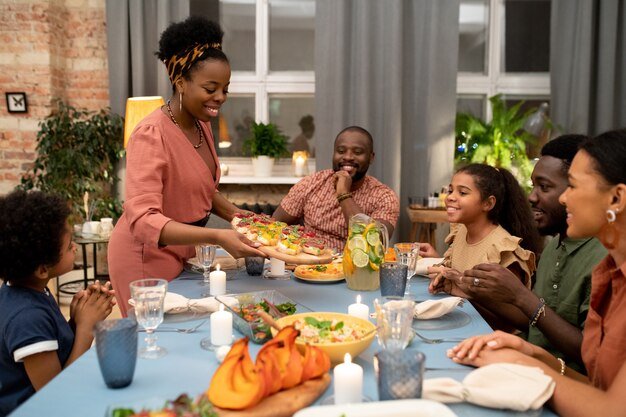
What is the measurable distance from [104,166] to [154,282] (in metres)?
3.86

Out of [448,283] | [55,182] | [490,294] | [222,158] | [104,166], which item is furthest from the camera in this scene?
[222,158]

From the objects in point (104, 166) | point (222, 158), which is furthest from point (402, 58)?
point (104, 166)

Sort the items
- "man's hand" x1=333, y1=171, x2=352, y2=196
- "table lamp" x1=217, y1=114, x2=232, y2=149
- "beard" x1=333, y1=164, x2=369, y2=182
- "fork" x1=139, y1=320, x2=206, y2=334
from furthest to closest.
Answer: "table lamp" x1=217, y1=114, x2=232, y2=149 → "beard" x1=333, y1=164, x2=369, y2=182 → "man's hand" x1=333, y1=171, x2=352, y2=196 → "fork" x1=139, y1=320, x2=206, y2=334

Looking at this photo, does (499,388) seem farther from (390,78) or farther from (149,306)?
(390,78)

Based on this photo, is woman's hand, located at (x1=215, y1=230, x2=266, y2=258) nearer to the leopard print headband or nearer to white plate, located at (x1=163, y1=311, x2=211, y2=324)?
white plate, located at (x1=163, y1=311, x2=211, y2=324)

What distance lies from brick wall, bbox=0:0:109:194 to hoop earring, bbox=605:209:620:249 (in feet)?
15.5

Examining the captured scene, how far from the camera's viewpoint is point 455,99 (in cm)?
486

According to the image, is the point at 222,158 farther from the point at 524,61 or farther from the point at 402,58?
the point at 524,61

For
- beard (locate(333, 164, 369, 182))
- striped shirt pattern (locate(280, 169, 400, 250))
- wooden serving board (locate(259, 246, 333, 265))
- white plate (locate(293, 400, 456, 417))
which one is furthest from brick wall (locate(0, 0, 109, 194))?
white plate (locate(293, 400, 456, 417))

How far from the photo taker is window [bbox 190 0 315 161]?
520 cm

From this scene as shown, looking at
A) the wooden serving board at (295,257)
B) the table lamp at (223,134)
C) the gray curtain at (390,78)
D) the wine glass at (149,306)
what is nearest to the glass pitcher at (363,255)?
the wooden serving board at (295,257)

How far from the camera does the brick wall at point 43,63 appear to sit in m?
4.76

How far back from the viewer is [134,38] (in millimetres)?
4820

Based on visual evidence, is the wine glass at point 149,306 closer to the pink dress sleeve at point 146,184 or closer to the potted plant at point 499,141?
the pink dress sleeve at point 146,184
